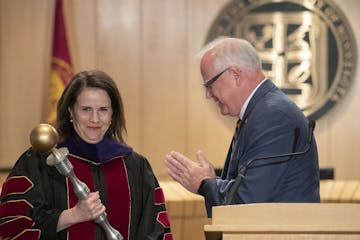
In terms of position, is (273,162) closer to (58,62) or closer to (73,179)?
(73,179)

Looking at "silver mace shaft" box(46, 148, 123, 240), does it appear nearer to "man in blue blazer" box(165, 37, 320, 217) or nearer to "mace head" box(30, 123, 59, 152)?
"mace head" box(30, 123, 59, 152)

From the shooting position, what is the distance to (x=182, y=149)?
6969 millimetres

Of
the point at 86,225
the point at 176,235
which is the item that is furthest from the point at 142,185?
the point at 176,235

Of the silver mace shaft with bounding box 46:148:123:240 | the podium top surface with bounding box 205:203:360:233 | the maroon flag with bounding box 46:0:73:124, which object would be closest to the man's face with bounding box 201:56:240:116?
the silver mace shaft with bounding box 46:148:123:240

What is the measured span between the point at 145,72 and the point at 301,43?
1402mm

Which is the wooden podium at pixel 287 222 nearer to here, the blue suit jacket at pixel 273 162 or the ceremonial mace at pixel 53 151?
the blue suit jacket at pixel 273 162

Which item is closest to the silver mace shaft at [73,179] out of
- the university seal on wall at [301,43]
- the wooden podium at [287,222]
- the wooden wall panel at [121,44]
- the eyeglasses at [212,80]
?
the eyeglasses at [212,80]

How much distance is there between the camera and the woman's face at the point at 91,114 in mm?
3713

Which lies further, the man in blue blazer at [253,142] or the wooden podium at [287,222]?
the man in blue blazer at [253,142]

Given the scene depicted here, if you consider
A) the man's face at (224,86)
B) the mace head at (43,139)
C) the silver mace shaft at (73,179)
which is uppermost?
the man's face at (224,86)

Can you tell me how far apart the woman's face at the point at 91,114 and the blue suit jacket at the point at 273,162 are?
64cm

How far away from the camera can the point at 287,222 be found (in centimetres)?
245

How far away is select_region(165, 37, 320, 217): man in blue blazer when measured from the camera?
10.5ft

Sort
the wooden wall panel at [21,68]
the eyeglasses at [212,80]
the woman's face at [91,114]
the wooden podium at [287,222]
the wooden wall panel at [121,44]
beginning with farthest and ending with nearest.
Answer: the wooden wall panel at [121,44] < the wooden wall panel at [21,68] < the woman's face at [91,114] < the eyeglasses at [212,80] < the wooden podium at [287,222]
